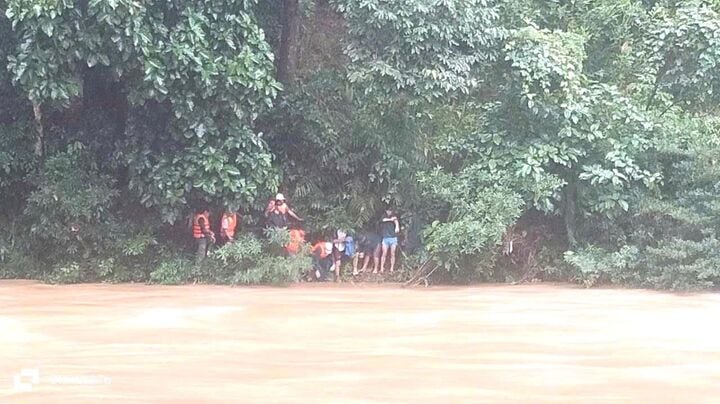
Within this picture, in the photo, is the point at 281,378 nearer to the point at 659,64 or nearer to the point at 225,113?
the point at 225,113

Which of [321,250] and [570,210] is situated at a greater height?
[570,210]

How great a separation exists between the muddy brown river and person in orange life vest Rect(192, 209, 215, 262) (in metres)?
1.77

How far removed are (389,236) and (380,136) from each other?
4.98ft

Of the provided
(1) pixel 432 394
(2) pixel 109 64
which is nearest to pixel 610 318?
(1) pixel 432 394

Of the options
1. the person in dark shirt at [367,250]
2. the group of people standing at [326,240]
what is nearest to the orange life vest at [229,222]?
the group of people standing at [326,240]

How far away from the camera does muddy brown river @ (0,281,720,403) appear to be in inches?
224

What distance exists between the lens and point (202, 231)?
1351 centimetres

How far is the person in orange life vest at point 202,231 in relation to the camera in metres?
13.5

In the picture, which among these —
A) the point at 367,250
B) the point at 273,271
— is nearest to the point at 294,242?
the point at 273,271

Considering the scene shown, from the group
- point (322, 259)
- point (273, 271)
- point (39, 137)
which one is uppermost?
point (39, 137)

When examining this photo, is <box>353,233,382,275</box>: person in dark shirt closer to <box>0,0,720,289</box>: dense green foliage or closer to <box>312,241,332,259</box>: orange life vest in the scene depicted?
<box>0,0,720,289</box>: dense green foliage

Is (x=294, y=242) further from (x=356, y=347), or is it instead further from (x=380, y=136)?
(x=356, y=347)

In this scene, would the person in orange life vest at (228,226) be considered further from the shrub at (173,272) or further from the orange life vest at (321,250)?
the orange life vest at (321,250)

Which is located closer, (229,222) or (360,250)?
(229,222)
